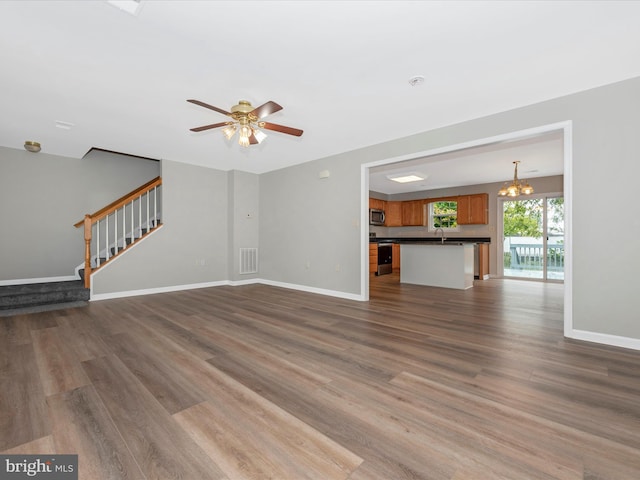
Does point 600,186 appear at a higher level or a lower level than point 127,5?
lower

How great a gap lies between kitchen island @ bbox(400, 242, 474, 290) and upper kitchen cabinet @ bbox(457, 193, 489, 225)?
2088 millimetres

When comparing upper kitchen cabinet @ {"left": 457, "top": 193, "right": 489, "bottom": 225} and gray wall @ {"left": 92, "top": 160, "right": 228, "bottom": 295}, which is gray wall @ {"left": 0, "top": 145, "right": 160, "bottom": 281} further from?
upper kitchen cabinet @ {"left": 457, "top": 193, "right": 489, "bottom": 225}

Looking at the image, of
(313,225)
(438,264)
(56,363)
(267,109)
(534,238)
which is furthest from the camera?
(534,238)

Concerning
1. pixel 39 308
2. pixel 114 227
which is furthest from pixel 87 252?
pixel 114 227

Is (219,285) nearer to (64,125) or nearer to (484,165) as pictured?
(64,125)

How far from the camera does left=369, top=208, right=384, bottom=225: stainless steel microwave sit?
9008mm

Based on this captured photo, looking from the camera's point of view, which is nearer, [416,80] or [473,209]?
[416,80]

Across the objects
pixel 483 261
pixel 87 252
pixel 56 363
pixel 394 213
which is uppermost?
pixel 394 213

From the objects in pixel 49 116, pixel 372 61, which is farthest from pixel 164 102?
pixel 372 61

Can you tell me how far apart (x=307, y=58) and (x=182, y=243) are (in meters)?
4.68

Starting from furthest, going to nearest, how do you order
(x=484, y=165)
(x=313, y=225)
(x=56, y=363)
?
(x=484, y=165) → (x=313, y=225) → (x=56, y=363)

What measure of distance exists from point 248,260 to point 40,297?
11.4ft

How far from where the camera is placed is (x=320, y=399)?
190cm

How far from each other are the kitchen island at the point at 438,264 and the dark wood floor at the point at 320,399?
8.56 feet
